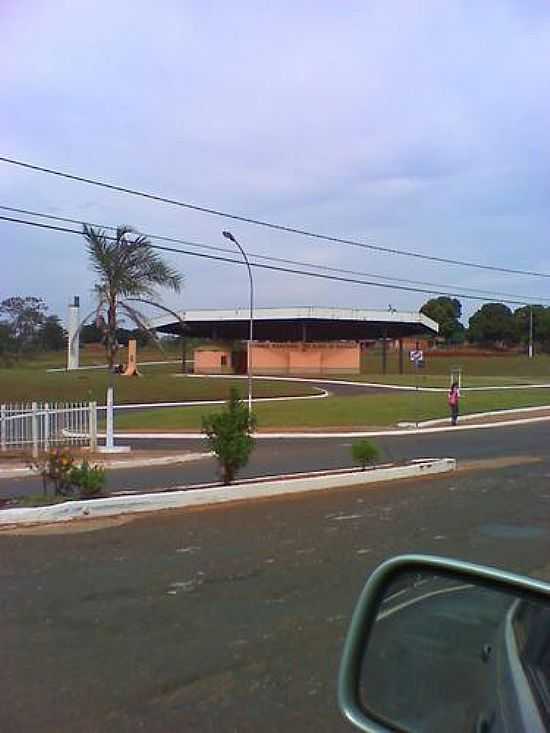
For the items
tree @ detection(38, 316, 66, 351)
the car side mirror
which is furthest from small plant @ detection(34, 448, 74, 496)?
tree @ detection(38, 316, 66, 351)

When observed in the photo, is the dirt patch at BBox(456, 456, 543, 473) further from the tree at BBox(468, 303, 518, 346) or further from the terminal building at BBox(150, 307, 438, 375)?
the tree at BBox(468, 303, 518, 346)

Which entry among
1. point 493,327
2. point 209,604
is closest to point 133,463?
point 209,604

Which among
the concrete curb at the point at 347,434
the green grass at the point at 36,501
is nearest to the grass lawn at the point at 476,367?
the concrete curb at the point at 347,434

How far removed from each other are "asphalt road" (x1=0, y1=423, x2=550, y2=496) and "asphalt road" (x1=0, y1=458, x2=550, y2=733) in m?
4.36

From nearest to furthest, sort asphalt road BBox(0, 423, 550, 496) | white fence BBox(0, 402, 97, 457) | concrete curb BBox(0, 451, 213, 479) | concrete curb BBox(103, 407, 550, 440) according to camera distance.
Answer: asphalt road BBox(0, 423, 550, 496)
concrete curb BBox(0, 451, 213, 479)
white fence BBox(0, 402, 97, 457)
concrete curb BBox(103, 407, 550, 440)

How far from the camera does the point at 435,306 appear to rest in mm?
154500

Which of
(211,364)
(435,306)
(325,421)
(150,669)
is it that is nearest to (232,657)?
(150,669)

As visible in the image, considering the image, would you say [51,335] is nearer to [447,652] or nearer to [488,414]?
[488,414]

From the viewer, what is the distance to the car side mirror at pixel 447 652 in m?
1.82

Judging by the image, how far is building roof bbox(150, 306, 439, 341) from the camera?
84.1 metres

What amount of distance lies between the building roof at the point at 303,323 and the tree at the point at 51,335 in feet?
115

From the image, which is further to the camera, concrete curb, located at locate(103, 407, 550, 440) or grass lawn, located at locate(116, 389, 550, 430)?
grass lawn, located at locate(116, 389, 550, 430)

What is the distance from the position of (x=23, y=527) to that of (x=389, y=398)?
3332 cm

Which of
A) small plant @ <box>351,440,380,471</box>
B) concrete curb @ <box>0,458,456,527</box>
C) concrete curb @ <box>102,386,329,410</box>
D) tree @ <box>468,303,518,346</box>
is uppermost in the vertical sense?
tree @ <box>468,303,518,346</box>
